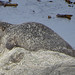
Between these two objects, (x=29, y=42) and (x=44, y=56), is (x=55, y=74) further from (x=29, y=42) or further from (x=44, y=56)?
(x=29, y=42)

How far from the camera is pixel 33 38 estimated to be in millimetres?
1918

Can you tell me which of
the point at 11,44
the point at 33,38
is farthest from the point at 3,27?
the point at 33,38

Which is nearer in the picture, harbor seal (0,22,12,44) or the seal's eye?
the seal's eye

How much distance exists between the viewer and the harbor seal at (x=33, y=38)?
1.86 m

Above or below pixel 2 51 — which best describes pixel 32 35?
above

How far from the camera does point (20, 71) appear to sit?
1345 millimetres

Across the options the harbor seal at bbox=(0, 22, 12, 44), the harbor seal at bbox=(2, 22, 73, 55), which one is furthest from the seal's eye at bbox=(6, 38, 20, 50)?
the harbor seal at bbox=(0, 22, 12, 44)

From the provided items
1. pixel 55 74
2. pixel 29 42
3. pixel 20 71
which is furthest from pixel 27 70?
pixel 29 42

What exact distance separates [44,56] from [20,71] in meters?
0.24

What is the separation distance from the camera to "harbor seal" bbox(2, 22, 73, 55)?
73.3 inches

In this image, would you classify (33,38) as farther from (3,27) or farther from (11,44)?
(3,27)

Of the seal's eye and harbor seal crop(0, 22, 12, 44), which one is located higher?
harbor seal crop(0, 22, 12, 44)

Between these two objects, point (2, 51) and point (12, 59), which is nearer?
point (12, 59)

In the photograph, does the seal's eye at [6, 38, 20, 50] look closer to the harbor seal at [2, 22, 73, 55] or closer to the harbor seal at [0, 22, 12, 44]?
the harbor seal at [2, 22, 73, 55]
